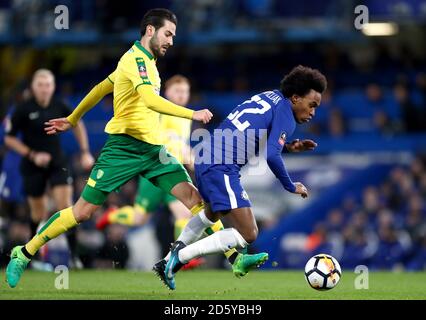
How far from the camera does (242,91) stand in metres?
20.1

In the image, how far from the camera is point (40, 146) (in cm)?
1248

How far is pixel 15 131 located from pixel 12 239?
144 inches

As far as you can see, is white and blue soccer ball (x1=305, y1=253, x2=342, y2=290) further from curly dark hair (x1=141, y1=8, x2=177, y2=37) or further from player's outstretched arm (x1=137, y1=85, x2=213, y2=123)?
curly dark hair (x1=141, y1=8, x2=177, y2=37)

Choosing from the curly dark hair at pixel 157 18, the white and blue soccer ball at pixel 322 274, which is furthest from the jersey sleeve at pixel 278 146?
the curly dark hair at pixel 157 18

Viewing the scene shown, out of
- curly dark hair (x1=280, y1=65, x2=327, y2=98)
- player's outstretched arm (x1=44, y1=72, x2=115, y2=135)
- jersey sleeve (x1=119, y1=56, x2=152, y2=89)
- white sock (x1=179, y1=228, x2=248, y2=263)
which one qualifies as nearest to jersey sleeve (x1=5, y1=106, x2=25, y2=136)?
player's outstretched arm (x1=44, y1=72, x2=115, y2=135)

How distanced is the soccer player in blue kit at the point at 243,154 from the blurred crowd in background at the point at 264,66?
715 cm

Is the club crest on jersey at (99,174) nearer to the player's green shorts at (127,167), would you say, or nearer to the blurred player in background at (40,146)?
the player's green shorts at (127,167)

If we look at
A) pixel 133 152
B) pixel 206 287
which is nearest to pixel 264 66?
pixel 206 287

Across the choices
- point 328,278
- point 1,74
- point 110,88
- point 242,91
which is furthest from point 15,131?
point 1,74

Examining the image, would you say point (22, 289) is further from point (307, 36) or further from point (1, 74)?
point (1, 74)

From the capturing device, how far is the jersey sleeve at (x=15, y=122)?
40.6ft

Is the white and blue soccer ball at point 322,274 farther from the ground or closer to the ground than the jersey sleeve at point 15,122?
closer to the ground

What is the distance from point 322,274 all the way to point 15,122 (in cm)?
500
